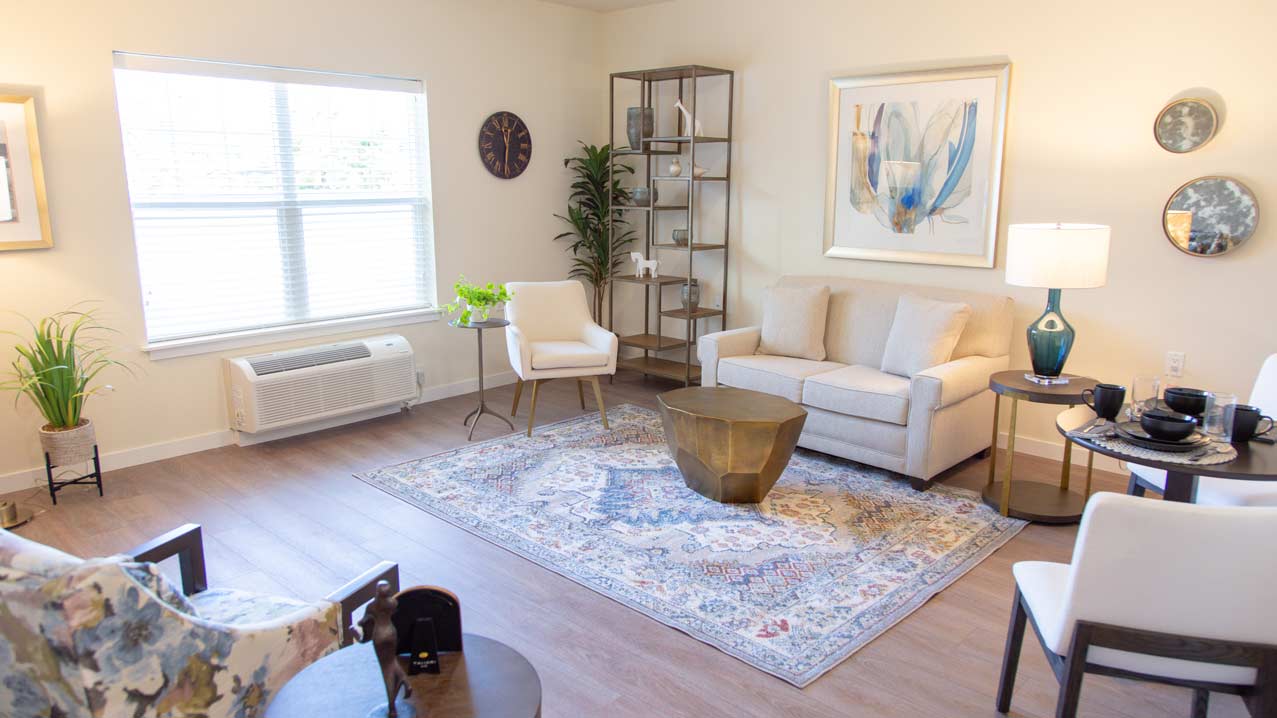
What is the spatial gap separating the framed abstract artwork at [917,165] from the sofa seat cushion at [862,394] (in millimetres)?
913

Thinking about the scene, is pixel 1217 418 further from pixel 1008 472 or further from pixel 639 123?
pixel 639 123

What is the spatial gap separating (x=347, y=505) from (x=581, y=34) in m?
4.05

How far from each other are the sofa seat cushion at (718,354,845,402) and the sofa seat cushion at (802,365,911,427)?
0.08 meters

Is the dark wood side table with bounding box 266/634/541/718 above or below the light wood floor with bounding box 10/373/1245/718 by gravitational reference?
above

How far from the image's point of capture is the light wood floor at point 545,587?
241 centimetres

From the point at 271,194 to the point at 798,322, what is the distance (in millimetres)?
3137

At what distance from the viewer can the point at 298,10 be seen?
15.4ft

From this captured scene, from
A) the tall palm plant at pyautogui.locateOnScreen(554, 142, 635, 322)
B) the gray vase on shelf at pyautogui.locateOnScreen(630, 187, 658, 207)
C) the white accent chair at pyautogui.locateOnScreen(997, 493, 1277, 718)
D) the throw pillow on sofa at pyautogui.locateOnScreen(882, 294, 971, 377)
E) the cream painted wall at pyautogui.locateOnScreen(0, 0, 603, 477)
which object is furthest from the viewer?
the tall palm plant at pyautogui.locateOnScreen(554, 142, 635, 322)

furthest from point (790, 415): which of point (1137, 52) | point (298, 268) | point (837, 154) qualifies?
point (298, 268)

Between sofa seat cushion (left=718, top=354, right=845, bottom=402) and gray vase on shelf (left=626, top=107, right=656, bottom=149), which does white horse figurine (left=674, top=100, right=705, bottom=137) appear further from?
sofa seat cushion (left=718, top=354, right=845, bottom=402)

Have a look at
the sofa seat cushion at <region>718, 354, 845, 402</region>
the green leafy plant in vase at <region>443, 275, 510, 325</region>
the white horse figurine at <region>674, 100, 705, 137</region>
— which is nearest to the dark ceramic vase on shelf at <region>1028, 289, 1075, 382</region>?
the sofa seat cushion at <region>718, 354, 845, 402</region>

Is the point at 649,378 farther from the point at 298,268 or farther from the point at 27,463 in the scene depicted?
the point at 27,463

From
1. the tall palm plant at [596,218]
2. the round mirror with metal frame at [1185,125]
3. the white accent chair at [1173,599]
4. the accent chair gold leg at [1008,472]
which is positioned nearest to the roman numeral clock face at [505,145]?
the tall palm plant at [596,218]

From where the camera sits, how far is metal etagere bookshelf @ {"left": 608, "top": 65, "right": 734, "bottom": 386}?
18.4 ft
